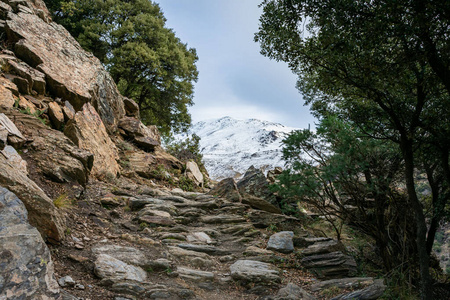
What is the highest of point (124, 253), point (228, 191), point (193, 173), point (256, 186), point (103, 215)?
point (193, 173)

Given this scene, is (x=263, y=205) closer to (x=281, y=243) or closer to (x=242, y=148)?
(x=281, y=243)

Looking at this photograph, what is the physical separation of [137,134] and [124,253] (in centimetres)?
1069

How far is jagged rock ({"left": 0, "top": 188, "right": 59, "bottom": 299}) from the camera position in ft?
9.53

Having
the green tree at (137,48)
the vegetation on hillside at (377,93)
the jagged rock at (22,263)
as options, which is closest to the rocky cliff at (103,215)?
the jagged rock at (22,263)

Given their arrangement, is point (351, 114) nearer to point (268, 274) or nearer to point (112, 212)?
point (268, 274)

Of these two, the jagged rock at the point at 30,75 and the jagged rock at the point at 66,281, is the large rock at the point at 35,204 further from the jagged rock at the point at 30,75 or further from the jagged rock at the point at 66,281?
the jagged rock at the point at 30,75

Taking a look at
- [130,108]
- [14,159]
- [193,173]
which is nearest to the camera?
[14,159]

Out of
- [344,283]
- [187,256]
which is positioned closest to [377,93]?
[344,283]

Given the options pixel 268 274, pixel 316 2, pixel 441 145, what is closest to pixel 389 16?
pixel 316 2

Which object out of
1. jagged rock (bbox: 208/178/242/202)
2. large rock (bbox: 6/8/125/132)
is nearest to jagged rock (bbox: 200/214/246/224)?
jagged rock (bbox: 208/178/242/202)

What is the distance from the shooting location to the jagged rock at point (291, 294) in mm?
5380

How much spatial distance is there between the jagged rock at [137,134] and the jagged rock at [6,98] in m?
6.88

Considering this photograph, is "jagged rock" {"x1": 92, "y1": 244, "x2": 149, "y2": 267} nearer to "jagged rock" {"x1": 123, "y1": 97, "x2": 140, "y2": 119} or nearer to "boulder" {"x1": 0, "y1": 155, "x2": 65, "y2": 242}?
"boulder" {"x1": 0, "y1": 155, "x2": 65, "y2": 242}

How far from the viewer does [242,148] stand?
4809cm
